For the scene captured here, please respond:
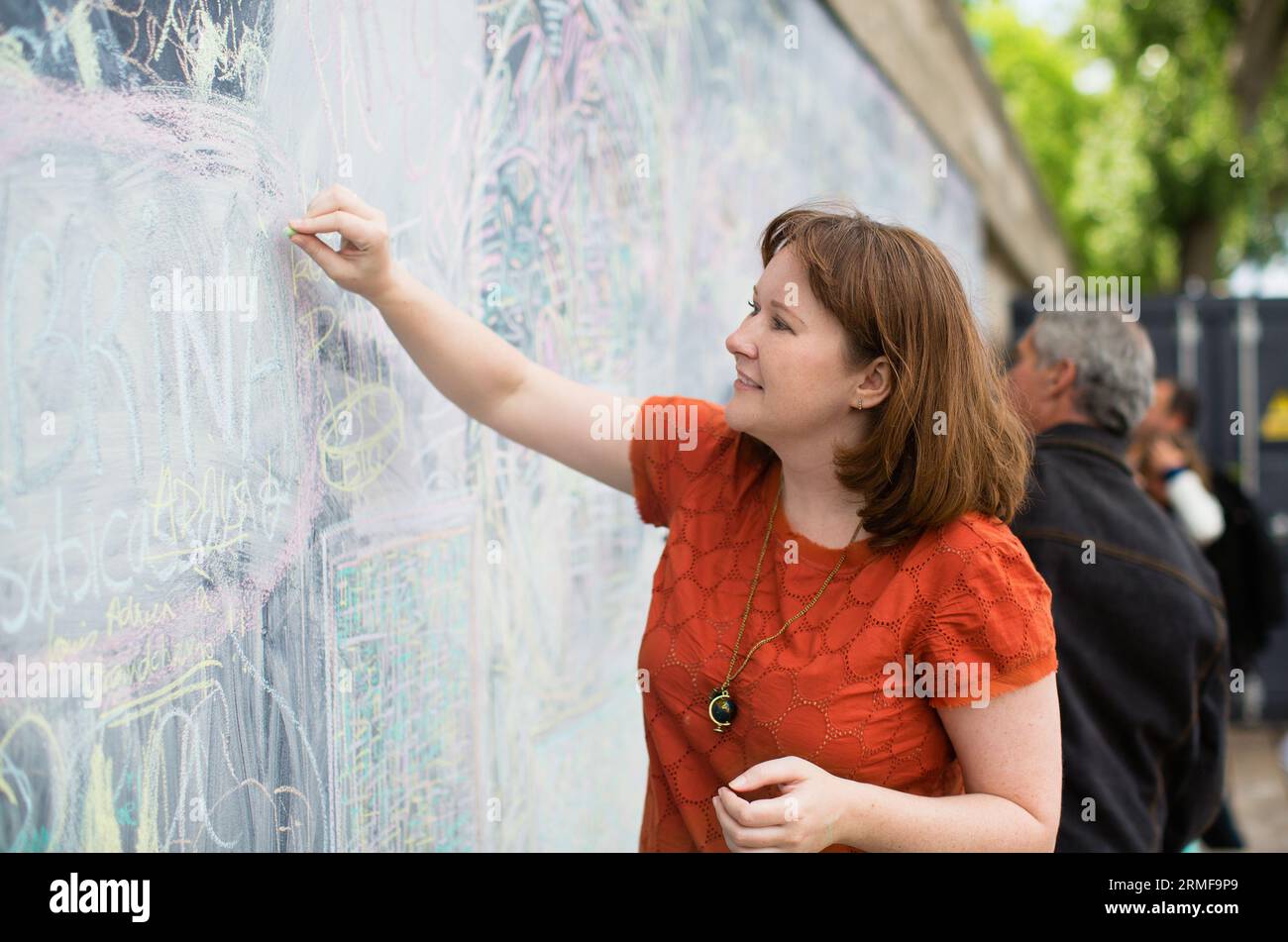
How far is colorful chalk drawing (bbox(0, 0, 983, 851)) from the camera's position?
1.52 meters

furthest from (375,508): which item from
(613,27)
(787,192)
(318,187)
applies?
(787,192)

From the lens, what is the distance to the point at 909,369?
1971 millimetres

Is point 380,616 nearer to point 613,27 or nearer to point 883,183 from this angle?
point 613,27

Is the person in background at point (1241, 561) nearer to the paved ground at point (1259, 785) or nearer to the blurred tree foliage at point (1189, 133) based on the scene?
the paved ground at point (1259, 785)

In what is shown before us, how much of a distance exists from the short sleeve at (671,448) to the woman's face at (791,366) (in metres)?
0.21

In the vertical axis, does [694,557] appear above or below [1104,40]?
below

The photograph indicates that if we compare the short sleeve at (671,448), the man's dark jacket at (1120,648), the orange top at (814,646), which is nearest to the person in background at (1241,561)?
the man's dark jacket at (1120,648)

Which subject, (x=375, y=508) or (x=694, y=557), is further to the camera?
(x=375, y=508)

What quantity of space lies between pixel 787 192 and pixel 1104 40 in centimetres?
1354

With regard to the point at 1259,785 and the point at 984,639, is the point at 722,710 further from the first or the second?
the point at 1259,785

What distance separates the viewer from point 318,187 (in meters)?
2.08

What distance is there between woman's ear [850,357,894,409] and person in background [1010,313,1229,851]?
0.88 meters

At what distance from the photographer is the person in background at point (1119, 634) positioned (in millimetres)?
2865
